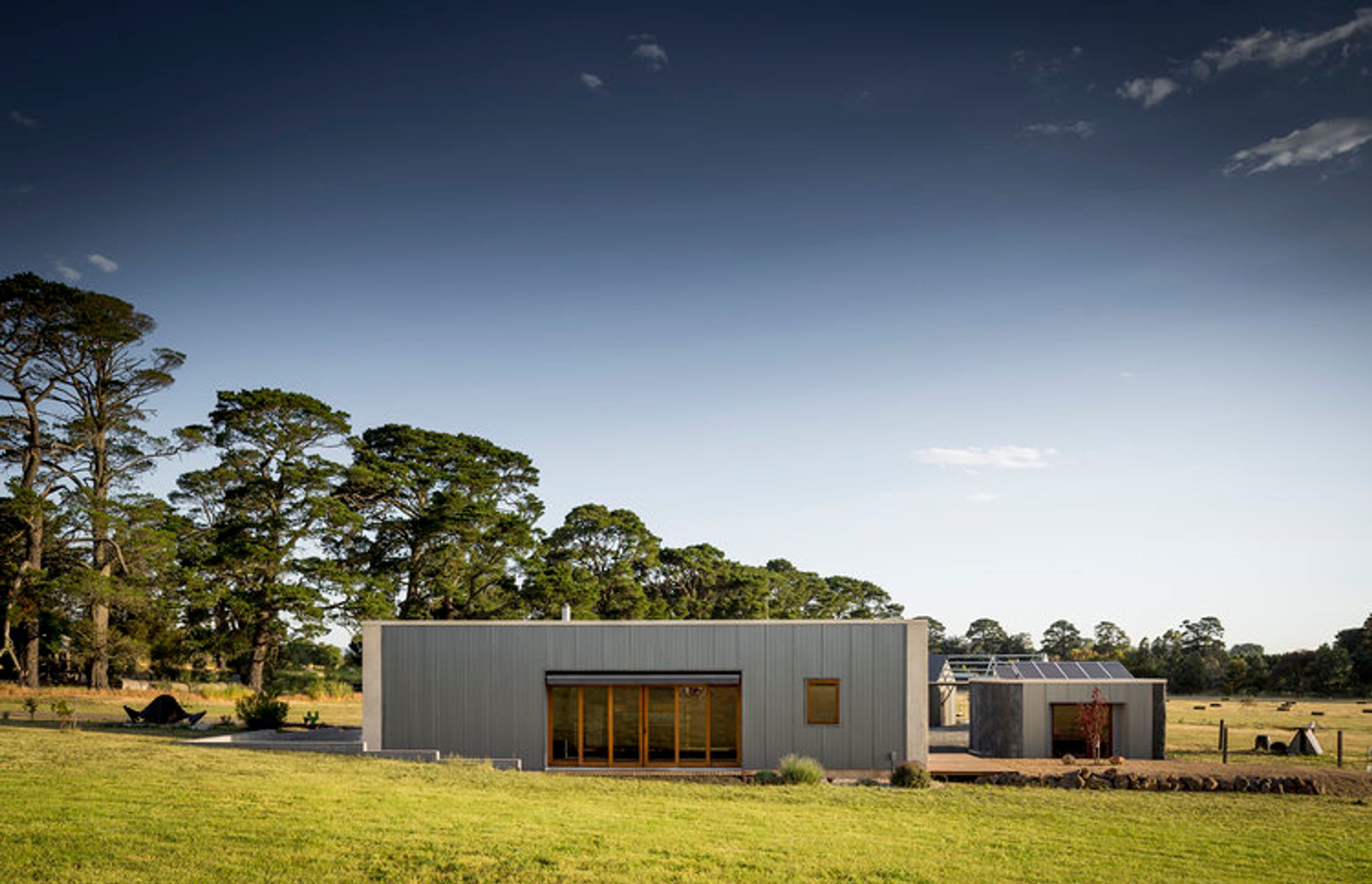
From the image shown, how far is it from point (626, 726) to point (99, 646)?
83.6 feet

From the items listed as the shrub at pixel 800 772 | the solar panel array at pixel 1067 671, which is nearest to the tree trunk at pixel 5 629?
the shrub at pixel 800 772

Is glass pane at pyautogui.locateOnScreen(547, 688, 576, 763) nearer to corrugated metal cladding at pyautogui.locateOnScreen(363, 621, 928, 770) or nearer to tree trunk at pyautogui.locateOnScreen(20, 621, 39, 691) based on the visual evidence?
corrugated metal cladding at pyautogui.locateOnScreen(363, 621, 928, 770)

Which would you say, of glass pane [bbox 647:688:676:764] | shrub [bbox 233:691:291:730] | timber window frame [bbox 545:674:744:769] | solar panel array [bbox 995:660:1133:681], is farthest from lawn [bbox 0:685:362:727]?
solar panel array [bbox 995:660:1133:681]

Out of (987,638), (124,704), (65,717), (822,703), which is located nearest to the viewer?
(822,703)

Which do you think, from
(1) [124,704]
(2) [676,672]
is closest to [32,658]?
(1) [124,704]

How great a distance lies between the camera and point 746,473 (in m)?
35.1

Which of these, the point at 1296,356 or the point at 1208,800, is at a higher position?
the point at 1296,356

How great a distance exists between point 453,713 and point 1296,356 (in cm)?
2319

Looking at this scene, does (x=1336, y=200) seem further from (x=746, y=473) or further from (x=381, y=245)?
(x=381, y=245)

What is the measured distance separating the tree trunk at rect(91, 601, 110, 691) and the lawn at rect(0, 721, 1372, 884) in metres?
21.0

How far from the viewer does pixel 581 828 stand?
38.8 ft

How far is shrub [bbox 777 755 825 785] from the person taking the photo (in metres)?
17.9

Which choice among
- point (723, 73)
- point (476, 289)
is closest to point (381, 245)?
point (476, 289)

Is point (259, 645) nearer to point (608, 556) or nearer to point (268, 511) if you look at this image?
point (268, 511)
